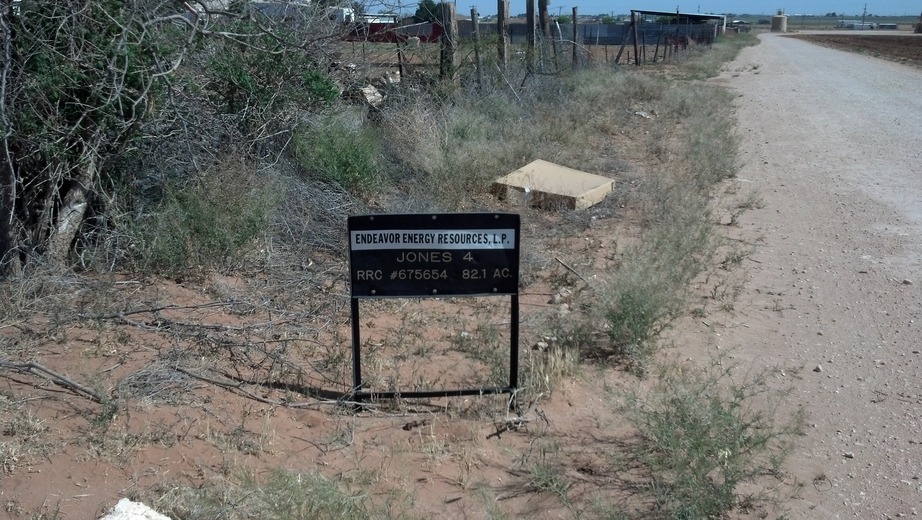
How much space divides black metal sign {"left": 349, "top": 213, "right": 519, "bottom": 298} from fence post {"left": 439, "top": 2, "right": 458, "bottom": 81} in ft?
26.7

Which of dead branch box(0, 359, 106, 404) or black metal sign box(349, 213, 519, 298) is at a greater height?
black metal sign box(349, 213, 519, 298)

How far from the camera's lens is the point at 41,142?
5.72 meters

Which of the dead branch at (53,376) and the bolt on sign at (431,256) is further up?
the bolt on sign at (431,256)

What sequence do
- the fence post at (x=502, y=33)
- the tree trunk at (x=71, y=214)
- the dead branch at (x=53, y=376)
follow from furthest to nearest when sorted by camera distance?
1. the fence post at (x=502, y=33)
2. the tree trunk at (x=71, y=214)
3. the dead branch at (x=53, y=376)

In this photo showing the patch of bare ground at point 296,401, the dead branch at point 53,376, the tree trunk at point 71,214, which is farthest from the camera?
the tree trunk at point 71,214

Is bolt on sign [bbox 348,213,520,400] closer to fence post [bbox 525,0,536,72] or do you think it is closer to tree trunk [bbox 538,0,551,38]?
fence post [bbox 525,0,536,72]

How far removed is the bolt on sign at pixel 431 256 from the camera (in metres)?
4.52

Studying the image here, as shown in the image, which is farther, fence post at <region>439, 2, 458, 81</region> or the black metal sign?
fence post at <region>439, 2, 458, 81</region>

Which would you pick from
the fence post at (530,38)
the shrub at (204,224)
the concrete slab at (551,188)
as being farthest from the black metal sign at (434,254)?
the fence post at (530,38)

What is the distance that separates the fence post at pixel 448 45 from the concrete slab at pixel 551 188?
10.3 ft

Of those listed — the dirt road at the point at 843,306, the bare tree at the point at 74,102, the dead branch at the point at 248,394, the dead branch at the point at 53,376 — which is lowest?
the dirt road at the point at 843,306

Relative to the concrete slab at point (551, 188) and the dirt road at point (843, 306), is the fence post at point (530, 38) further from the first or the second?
the concrete slab at point (551, 188)

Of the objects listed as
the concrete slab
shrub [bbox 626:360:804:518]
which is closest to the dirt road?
shrub [bbox 626:360:804:518]

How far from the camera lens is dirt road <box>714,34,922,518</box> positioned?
4.31 meters
